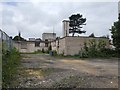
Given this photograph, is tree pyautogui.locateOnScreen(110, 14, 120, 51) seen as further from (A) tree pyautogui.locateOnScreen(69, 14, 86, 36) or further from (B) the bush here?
(A) tree pyautogui.locateOnScreen(69, 14, 86, 36)

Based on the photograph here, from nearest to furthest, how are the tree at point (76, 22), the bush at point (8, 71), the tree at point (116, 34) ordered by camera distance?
1. the bush at point (8, 71)
2. the tree at point (116, 34)
3. the tree at point (76, 22)

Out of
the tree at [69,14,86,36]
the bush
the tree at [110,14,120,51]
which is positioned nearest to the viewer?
the bush

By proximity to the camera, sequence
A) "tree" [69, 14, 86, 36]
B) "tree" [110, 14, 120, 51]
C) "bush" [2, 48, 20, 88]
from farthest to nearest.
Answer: "tree" [69, 14, 86, 36] < "tree" [110, 14, 120, 51] < "bush" [2, 48, 20, 88]

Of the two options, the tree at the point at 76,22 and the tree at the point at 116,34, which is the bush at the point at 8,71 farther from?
the tree at the point at 76,22

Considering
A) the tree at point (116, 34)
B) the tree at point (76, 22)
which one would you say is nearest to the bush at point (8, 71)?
the tree at point (116, 34)

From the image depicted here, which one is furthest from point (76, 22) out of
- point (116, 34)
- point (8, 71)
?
point (8, 71)

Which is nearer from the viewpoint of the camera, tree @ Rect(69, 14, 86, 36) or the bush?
the bush

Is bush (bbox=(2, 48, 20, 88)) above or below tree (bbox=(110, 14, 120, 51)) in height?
below

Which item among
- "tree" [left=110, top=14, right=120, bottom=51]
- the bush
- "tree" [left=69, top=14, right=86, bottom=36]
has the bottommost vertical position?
the bush

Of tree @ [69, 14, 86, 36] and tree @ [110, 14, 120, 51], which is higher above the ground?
tree @ [69, 14, 86, 36]

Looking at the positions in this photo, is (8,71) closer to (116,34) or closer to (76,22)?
(116,34)

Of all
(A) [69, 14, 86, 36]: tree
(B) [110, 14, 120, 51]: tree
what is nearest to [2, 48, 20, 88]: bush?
(B) [110, 14, 120, 51]: tree

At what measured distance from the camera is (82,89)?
7.95 metres

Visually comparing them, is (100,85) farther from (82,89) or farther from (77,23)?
(77,23)
